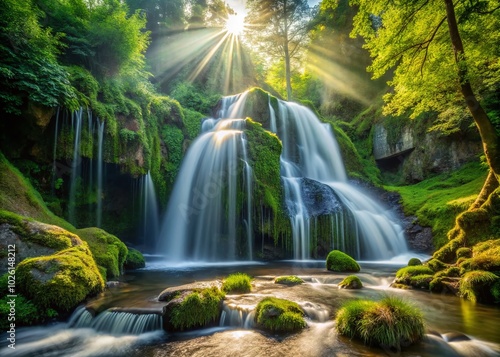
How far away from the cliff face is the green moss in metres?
20.1

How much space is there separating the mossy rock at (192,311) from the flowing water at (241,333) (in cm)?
13

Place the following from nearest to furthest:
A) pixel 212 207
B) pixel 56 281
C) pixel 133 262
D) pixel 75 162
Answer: pixel 56 281
pixel 133 262
pixel 75 162
pixel 212 207

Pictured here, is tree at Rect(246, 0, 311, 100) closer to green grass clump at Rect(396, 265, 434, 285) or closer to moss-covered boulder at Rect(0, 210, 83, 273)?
green grass clump at Rect(396, 265, 434, 285)

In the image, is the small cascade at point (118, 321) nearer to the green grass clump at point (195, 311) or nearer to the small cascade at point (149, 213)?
the green grass clump at point (195, 311)

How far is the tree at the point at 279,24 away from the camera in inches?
984

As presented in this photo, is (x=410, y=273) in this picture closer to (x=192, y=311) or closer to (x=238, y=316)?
(x=238, y=316)

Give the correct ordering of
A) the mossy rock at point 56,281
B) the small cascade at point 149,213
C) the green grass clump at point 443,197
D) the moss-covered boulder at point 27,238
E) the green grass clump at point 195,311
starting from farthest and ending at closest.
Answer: the small cascade at point 149,213 < the green grass clump at point 443,197 < the moss-covered boulder at point 27,238 < the mossy rock at point 56,281 < the green grass clump at point 195,311

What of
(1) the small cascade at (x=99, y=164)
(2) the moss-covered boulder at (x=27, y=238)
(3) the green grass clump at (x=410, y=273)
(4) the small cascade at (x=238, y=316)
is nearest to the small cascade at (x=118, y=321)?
(4) the small cascade at (x=238, y=316)

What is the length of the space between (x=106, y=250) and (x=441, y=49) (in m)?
11.8

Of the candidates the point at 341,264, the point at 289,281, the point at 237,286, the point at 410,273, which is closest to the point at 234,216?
the point at 341,264

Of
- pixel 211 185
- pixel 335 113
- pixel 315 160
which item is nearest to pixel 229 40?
pixel 335 113

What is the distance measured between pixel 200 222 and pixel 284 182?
4736mm

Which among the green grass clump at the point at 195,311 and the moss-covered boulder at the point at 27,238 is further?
the moss-covered boulder at the point at 27,238

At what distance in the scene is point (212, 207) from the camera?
511 inches
